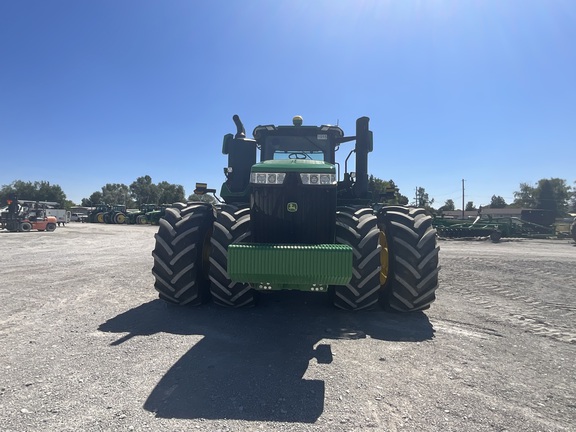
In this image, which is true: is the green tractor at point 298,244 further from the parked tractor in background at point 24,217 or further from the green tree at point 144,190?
the green tree at point 144,190

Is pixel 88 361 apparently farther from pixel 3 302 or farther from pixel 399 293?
pixel 399 293

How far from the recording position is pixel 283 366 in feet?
10.9

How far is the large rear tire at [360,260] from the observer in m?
4.26

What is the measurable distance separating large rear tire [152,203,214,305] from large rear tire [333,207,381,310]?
76.8 inches

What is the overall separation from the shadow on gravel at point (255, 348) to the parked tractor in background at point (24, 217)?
2688cm

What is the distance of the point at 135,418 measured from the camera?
97.8 inches

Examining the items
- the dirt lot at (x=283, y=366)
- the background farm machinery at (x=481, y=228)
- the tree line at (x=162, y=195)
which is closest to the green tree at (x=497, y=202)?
the tree line at (x=162, y=195)

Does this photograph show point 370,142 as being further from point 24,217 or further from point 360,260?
point 24,217

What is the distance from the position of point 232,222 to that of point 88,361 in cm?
216

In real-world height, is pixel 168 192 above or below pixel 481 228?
above

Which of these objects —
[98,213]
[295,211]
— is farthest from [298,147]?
[98,213]

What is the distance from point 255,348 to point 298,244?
122 cm

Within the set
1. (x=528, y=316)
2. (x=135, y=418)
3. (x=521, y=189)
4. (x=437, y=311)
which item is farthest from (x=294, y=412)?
(x=521, y=189)

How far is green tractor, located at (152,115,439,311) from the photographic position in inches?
140
